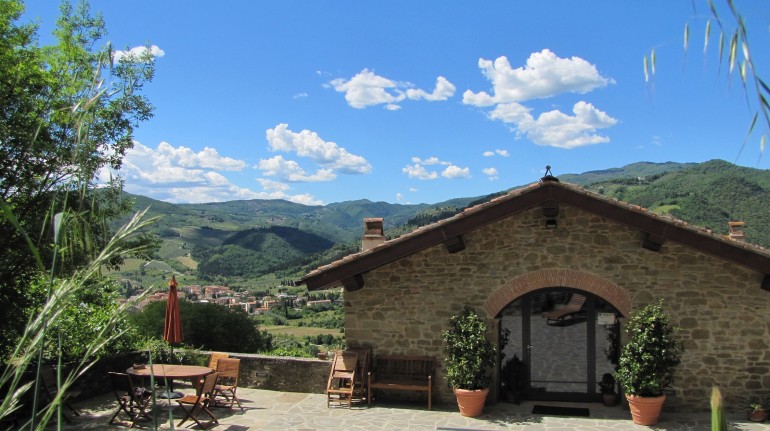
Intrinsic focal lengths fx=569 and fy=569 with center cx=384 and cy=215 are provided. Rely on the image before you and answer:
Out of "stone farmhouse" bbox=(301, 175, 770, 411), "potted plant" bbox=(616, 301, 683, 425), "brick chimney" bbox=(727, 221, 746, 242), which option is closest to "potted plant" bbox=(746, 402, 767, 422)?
"stone farmhouse" bbox=(301, 175, 770, 411)

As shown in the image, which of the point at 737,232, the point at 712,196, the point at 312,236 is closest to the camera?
the point at 737,232

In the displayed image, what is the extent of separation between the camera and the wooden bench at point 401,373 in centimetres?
1058

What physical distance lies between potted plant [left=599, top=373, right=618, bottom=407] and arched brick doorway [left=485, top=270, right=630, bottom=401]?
4.2 inches

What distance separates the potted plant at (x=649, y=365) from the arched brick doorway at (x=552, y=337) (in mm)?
889

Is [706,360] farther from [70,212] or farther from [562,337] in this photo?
[70,212]

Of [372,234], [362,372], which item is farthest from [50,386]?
[372,234]

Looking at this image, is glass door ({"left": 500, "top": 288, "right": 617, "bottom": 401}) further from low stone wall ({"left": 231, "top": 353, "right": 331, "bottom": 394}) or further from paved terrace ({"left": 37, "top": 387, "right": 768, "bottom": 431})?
low stone wall ({"left": 231, "top": 353, "right": 331, "bottom": 394})

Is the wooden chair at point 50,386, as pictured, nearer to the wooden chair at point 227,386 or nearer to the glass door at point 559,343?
the wooden chair at point 227,386

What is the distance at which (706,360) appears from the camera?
9961 mm

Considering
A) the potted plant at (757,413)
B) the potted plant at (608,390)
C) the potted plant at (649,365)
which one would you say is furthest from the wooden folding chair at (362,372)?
the potted plant at (757,413)

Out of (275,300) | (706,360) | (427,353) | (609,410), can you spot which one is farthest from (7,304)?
(275,300)

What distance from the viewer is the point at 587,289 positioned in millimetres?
10297

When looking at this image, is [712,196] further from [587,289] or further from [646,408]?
[646,408]

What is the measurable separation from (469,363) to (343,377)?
2.37m
